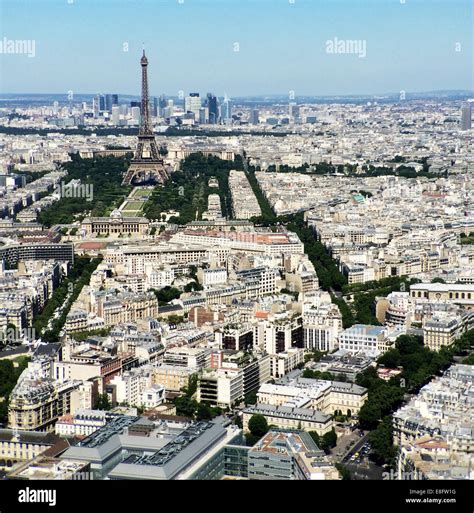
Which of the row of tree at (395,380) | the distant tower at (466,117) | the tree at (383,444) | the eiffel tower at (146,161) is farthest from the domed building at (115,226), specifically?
the distant tower at (466,117)

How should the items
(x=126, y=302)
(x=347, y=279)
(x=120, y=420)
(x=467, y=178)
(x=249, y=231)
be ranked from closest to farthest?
(x=120, y=420), (x=126, y=302), (x=347, y=279), (x=249, y=231), (x=467, y=178)

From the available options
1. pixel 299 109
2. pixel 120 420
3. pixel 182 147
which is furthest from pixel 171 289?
pixel 299 109

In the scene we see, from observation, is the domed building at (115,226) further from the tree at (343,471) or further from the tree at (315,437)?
the tree at (343,471)

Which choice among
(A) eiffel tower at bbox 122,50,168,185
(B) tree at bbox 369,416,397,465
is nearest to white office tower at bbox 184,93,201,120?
(A) eiffel tower at bbox 122,50,168,185

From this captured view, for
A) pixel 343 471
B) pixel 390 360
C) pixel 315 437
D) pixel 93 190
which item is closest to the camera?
pixel 343 471

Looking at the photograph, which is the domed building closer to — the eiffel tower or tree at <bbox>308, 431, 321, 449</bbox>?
the eiffel tower

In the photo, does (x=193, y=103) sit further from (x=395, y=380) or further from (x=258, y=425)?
(x=258, y=425)

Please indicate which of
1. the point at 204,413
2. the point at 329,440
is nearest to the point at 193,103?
the point at 204,413

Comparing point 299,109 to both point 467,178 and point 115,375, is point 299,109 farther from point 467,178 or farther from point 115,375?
point 115,375
